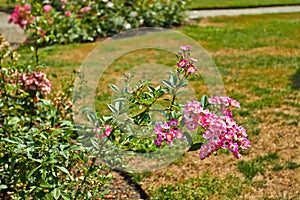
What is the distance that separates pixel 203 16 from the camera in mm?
10664

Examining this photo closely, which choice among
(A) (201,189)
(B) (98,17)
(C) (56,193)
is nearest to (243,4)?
(B) (98,17)

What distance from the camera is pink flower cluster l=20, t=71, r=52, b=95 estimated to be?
3047 mm

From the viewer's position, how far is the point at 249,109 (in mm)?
4488

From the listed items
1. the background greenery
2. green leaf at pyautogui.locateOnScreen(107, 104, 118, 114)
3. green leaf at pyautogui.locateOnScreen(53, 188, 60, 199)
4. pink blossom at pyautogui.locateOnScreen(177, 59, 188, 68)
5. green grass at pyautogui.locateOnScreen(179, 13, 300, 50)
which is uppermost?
pink blossom at pyautogui.locateOnScreen(177, 59, 188, 68)

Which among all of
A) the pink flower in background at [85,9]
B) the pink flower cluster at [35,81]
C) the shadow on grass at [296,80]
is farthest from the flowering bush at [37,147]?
the pink flower in background at [85,9]

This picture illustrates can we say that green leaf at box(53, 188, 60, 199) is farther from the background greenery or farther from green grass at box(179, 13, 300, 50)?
green grass at box(179, 13, 300, 50)

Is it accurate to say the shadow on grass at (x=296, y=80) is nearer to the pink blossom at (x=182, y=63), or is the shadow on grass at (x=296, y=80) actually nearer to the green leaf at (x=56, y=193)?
the pink blossom at (x=182, y=63)

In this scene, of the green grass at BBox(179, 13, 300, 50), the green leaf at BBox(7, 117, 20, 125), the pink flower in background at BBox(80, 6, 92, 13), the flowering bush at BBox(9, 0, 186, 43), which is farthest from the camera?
the pink flower in background at BBox(80, 6, 92, 13)

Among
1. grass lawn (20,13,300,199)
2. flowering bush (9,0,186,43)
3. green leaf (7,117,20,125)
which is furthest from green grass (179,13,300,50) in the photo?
green leaf (7,117,20,125)

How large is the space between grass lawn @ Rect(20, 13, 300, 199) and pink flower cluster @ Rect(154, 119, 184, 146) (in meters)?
1.15

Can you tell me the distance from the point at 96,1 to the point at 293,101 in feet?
15.7

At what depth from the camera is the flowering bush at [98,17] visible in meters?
→ 7.96

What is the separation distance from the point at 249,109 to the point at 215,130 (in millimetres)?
2738

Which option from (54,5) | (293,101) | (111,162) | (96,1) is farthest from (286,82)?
(54,5)
